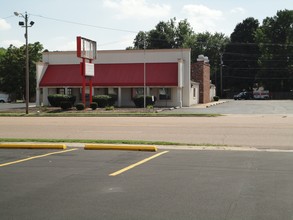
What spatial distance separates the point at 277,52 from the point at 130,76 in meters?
47.3

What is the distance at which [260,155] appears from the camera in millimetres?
11906

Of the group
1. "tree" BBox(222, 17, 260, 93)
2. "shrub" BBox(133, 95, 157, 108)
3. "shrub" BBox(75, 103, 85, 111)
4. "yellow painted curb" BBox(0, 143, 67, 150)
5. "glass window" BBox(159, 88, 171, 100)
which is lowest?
"yellow painted curb" BBox(0, 143, 67, 150)

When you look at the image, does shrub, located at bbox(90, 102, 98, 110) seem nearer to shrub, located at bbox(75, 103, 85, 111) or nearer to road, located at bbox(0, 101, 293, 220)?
shrub, located at bbox(75, 103, 85, 111)

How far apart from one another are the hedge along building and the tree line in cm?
3237

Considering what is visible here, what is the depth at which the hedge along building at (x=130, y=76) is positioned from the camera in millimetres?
46375

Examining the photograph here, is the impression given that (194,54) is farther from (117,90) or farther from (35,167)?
(35,167)

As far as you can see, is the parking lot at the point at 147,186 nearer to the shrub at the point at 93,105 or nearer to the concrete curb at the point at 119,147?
the concrete curb at the point at 119,147

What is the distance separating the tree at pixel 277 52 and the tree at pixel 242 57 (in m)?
4.61

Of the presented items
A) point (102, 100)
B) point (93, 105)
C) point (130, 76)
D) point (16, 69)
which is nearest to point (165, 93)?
point (130, 76)

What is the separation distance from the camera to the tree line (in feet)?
269

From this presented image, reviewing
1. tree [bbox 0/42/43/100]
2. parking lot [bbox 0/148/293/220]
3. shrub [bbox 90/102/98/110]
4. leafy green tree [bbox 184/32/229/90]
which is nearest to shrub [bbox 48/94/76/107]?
shrub [bbox 90/102/98/110]

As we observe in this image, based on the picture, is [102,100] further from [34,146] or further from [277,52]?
[277,52]

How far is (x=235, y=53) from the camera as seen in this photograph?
303ft

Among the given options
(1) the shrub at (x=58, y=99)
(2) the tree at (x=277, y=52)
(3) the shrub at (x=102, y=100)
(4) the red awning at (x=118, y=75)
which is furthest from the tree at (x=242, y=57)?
(3) the shrub at (x=102, y=100)
